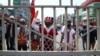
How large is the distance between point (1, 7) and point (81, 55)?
5.81 feet

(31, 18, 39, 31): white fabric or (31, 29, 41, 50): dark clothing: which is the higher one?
(31, 18, 39, 31): white fabric

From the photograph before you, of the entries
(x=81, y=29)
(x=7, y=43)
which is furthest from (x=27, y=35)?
(x=81, y=29)

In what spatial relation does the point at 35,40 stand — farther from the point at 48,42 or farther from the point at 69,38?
the point at 69,38

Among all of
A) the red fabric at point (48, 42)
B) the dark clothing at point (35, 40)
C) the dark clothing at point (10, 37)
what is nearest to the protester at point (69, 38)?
the red fabric at point (48, 42)

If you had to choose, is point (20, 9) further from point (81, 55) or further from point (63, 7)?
point (81, 55)

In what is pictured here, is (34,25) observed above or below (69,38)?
above

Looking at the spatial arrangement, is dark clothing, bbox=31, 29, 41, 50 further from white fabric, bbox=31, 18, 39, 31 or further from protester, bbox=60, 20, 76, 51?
protester, bbox=60, 20, 76, 51

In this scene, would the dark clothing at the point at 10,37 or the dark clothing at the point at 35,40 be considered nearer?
the dark clothing at the point at 35,40

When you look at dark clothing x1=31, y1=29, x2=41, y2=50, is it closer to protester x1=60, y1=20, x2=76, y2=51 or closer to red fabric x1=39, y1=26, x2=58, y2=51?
red fabric x1=39, y1=26, x2=58, y2=51

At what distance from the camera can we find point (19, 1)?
6340 mm

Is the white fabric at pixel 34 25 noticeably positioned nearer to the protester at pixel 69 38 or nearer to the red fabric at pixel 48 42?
the red fabric at pixel 48 42

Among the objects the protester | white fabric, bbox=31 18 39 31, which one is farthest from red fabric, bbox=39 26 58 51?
the protester

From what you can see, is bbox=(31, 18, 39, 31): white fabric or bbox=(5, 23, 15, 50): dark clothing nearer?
bbox=(31, 18, 39, 31): white fabric

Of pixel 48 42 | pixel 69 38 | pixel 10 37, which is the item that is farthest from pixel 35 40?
pixel 69 38
